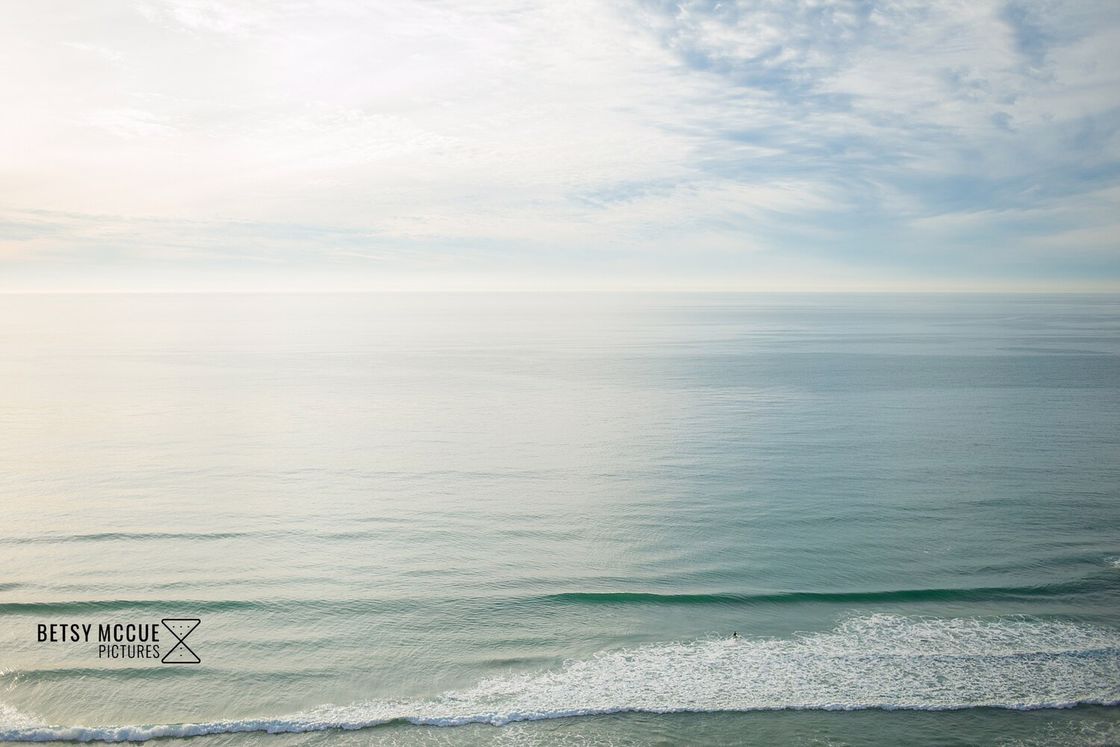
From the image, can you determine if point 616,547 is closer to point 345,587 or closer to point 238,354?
point 345,587

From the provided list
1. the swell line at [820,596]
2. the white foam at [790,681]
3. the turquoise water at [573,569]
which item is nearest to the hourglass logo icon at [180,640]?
the turquoise water at [573,569]

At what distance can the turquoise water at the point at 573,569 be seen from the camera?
1812 centimetres

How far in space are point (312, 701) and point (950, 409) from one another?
57.4 metres

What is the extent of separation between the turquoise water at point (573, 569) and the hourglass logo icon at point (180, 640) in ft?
1.07

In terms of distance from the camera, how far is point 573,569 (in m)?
27.5

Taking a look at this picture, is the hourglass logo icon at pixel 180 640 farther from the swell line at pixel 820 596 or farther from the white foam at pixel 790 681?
the swell line at pixel 820 596

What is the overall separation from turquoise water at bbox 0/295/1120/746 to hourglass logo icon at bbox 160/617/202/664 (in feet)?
1.07

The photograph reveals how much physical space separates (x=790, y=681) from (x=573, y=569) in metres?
10.00

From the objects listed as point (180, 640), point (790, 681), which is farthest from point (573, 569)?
point (180, 640)

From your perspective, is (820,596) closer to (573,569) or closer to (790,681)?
(790,681)

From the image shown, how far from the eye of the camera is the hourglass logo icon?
2084 centimetres

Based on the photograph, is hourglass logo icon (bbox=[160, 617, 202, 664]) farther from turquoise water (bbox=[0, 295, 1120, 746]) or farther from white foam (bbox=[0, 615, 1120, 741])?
white foam (bbox=[0, 615, 1120, 741])

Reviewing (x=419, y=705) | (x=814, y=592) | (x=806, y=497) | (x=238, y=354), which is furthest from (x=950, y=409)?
(x=238, y=354)

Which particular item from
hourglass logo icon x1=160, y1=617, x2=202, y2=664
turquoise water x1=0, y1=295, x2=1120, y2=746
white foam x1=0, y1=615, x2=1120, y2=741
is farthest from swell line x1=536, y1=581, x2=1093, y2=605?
hourglass logo icon x1=160, y1=617, x2=202, y2=664
